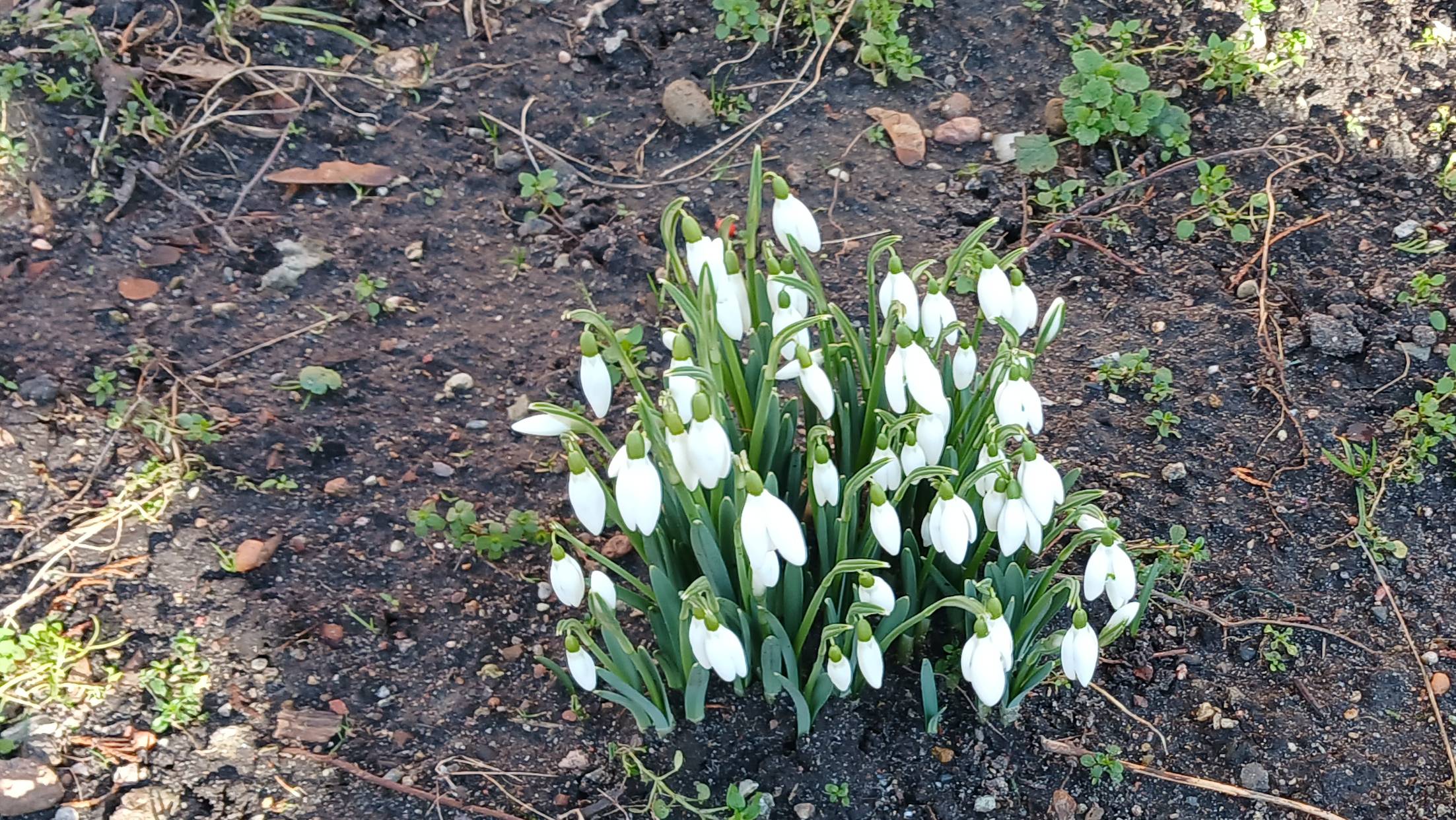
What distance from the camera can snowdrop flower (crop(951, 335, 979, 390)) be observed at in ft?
5.32

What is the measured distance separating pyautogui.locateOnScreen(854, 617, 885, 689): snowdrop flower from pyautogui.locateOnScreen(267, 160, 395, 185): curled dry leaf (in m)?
1.98

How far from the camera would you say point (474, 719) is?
6.35 ft

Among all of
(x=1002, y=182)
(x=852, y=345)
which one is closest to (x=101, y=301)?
(x=852, y=345)

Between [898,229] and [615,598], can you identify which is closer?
[615,598]

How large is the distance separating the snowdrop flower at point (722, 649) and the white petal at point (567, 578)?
0.66 ft

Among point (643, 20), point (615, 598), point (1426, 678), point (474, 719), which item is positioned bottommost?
point (474, 719)

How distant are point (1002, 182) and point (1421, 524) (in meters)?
1.24

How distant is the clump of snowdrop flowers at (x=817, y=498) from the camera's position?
1.42m

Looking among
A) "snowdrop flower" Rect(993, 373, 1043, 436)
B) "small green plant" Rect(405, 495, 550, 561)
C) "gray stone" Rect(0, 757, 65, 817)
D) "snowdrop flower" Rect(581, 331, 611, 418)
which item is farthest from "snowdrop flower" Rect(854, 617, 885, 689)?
"gray stone" Rect(0, 757, 65, 817)

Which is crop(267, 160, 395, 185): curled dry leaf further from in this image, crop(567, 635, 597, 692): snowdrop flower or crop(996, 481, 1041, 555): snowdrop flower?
crop(996, 481, 1041, 555): snowdrop flower

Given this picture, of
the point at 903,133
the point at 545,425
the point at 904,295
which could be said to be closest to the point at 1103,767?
the point at 904,295

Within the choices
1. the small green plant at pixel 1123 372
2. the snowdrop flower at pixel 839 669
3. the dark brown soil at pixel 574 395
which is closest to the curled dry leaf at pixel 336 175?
the dark brown soil at pixel 574 395

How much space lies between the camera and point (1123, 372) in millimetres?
2400

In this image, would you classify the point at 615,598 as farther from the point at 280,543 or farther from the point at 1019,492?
the point at 280,543
